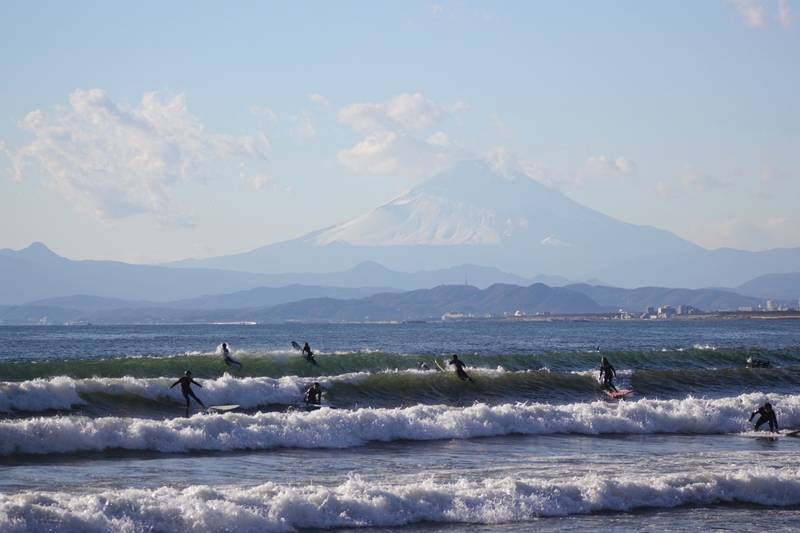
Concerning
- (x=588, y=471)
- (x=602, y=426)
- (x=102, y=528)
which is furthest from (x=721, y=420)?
(x=102, y=528)

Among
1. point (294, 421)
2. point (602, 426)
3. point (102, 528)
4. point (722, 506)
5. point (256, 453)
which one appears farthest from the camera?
point (602, 426)

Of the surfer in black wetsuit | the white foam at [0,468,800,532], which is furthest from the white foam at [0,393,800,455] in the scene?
the white foam at [0,468,800,532]

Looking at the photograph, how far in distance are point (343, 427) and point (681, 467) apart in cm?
933

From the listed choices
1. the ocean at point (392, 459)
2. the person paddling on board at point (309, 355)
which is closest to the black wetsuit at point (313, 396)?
the ocean at point (392, 459)

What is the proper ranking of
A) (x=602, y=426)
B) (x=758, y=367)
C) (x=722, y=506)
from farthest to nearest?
(x=758, y=367), (x=602, y=426), (x=722, y=506)

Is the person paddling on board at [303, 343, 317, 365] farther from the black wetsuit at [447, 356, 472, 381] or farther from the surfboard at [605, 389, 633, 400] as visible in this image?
the surfboard at [605, 389, 633, 400]

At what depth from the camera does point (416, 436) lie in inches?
1281

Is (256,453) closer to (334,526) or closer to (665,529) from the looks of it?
(334,526)

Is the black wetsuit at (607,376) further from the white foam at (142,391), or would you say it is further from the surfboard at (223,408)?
the surfboard at (223,408)

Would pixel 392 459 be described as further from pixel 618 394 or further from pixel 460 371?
pixel 618 394

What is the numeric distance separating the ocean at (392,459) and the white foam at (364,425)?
0.18ft

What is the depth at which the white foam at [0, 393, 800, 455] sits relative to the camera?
92.1 feet

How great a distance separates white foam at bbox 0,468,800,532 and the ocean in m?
0.04

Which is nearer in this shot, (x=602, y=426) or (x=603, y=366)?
(x=602, y=426)
